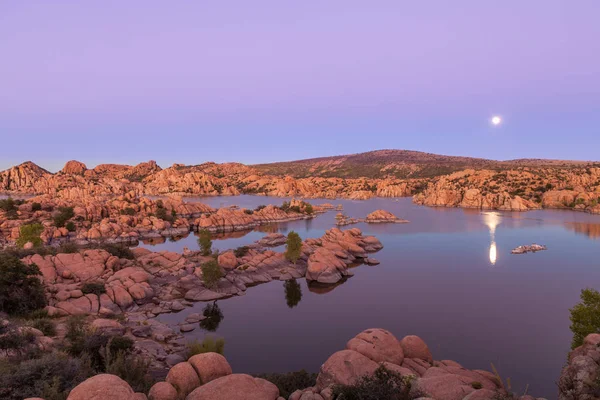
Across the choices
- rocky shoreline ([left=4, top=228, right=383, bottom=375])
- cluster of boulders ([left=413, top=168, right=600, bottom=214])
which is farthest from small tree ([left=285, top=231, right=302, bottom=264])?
cluster of boulders ([left=413, top=168, right=600, bottom=214])

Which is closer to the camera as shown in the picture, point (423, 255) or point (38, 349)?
point (38, 349)

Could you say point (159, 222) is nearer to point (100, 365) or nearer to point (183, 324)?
point (183, 324)

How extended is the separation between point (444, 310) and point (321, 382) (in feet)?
86.3

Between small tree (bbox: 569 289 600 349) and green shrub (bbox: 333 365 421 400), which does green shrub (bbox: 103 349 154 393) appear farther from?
small tree (bbox: 569 289 600 349)

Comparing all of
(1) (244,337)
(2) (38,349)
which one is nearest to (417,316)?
(1) (244,337)

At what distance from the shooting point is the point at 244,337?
3238cm

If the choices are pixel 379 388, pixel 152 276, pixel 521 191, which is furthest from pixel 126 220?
pixel 521 191

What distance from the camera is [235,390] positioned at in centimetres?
1380

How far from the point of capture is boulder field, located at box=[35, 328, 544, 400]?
37.8ft

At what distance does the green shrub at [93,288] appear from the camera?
117 ft

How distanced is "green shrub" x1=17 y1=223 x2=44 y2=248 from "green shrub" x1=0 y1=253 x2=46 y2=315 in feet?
113

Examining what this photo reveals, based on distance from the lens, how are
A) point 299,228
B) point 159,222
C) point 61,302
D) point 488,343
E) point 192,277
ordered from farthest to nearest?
point 299,228, point 159,222, point 192,277, point 61,302, point 488,343

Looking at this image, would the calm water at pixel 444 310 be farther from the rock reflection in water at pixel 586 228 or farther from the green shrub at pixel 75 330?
the green shrub at pixel 75 330

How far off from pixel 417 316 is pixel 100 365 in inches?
1175
